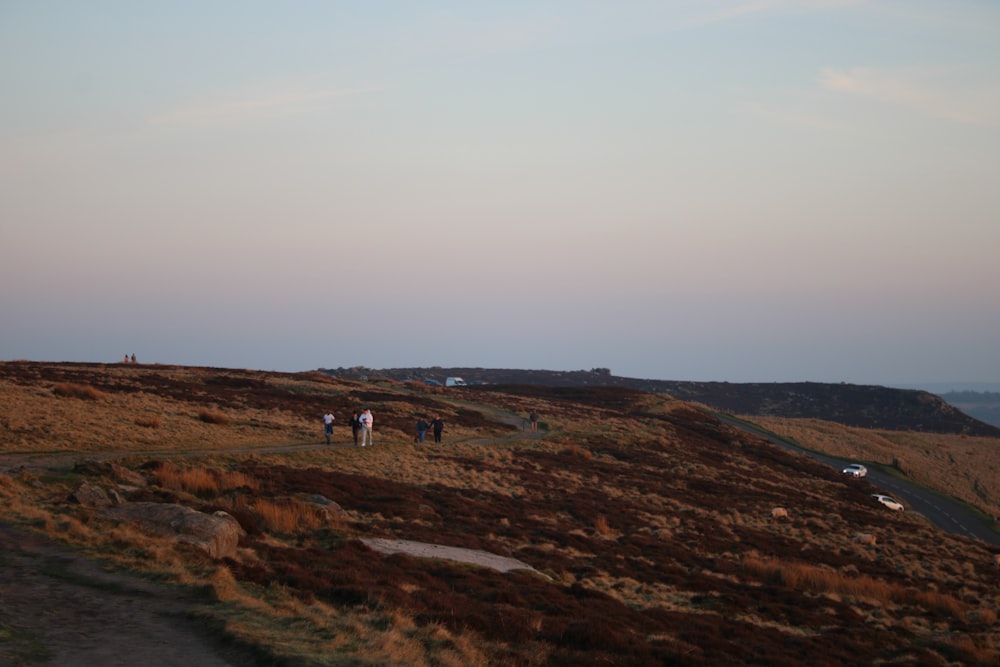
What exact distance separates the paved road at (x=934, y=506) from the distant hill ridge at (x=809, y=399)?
57798 mm

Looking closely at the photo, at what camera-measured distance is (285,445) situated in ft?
121

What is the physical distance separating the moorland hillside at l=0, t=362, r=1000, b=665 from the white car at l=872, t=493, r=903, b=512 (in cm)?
93

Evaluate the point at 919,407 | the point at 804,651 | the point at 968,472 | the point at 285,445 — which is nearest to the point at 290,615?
the point at 804,651

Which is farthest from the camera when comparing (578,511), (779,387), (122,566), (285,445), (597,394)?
(779,387)

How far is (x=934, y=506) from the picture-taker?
5625 centimetres

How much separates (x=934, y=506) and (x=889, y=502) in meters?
7.50

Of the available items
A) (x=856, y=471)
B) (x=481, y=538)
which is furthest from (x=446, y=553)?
(x=856, y=471)

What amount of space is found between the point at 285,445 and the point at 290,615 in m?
26.0

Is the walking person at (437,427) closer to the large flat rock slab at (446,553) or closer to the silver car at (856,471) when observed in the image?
the large flat rock slab at (446,553)

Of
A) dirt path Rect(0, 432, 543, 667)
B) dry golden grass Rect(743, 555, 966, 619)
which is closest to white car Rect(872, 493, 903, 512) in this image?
dry golden grass Rect(743, 555, 966, 619)

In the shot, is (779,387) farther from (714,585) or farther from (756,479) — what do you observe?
(714,585)

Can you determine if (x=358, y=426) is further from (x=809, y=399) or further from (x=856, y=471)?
(x=809, y=399)

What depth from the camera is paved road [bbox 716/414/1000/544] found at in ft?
160

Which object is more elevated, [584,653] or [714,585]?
[584,653]
